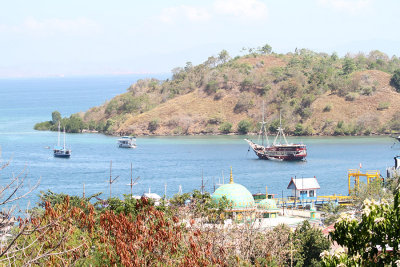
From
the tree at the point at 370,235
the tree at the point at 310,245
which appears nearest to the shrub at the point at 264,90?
the tree at the point at 310,245

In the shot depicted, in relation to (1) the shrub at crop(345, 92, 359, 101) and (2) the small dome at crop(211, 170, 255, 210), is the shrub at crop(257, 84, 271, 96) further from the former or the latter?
(2) the small dome at crop(211, 170, 255, 210)

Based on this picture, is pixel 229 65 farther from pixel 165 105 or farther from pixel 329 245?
pixel 329 245

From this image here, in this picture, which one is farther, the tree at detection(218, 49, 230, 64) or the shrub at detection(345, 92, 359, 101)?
the tree at detection(218, 49, 230, 64)

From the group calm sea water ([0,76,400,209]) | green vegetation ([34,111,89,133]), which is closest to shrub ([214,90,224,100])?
calm sea water ([0,76,400,209])

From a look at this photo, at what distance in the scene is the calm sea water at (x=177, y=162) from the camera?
237 ft

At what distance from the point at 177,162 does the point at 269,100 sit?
156 ft

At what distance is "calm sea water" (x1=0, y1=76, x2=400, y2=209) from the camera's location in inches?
2842

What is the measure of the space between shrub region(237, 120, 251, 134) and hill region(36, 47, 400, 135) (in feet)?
0.52

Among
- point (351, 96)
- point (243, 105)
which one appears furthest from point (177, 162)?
point (351, 96)

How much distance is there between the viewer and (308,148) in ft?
334

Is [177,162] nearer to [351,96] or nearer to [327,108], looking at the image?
[327,108]

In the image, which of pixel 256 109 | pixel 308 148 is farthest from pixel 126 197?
pixel 256 109

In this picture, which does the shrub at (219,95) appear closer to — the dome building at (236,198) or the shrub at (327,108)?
the shrub at (327,108)

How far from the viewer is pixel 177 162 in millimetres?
87812
